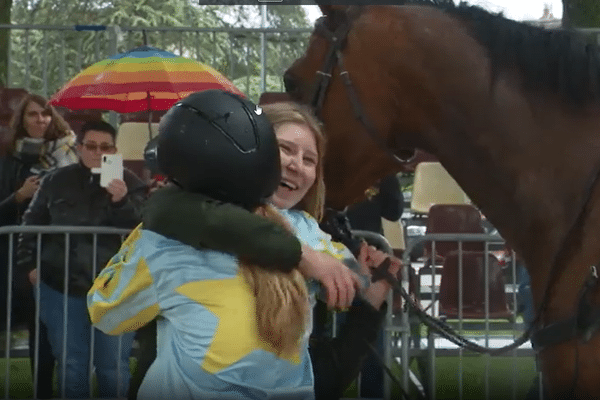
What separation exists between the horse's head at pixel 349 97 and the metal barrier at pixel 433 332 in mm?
1428

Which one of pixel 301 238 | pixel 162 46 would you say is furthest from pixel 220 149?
pixel 162 46

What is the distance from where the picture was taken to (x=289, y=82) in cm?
337

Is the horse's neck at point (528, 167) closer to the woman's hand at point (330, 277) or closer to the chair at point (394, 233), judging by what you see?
the woman's hand at point (330, 277)

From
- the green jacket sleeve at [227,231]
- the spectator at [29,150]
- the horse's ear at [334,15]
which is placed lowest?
the spectator at [29,150]

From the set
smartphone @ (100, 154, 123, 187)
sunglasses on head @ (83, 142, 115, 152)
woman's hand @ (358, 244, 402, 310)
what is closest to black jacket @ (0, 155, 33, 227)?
sunglasses on head @ (83, 142, 115, 152)

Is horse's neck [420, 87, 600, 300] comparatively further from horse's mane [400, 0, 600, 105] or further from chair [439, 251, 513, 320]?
chair [439, 251, 513, 320]

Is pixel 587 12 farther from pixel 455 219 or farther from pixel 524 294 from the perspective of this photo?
pixel 524 294

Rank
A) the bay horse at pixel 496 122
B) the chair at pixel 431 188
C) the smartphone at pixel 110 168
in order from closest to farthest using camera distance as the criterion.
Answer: the bay horse at pixel 496 122 < the smartphone at pixel 110 168 < the chair at pixel 431 188

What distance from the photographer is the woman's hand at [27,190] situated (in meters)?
5.91

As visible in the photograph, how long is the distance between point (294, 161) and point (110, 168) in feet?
10.3

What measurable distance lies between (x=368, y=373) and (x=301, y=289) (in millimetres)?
3462

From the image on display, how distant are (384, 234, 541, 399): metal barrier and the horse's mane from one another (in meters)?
1.83

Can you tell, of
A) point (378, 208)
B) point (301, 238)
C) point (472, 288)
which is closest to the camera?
point (301, 238)

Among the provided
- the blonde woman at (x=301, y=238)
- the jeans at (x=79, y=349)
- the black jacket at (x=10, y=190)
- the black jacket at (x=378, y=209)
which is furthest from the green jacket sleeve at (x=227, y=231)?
the black jacket at (x=10, y=190)
